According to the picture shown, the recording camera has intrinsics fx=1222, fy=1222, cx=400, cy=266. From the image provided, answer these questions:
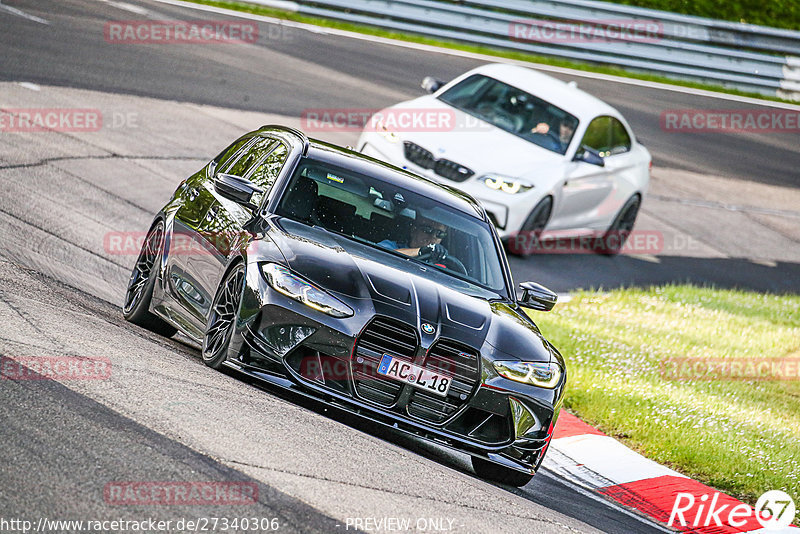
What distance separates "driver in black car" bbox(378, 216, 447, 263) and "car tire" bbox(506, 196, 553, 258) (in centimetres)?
571

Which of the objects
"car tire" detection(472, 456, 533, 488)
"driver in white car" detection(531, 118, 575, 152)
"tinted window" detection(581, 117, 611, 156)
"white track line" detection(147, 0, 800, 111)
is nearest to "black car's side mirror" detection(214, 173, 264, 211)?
"car tire" detection(472, 456, 533, 488)

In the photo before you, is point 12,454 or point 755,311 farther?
point 755,311

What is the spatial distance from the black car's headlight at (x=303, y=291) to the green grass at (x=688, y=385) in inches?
132

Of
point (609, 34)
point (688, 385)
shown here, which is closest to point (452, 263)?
point (688, 385)

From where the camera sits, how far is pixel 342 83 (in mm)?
21094

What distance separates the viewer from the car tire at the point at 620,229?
52.9 feet

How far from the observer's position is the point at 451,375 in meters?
6.71

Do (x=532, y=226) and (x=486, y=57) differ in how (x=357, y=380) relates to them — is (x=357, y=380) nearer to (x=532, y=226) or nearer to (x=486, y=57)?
(x=532, y=226)

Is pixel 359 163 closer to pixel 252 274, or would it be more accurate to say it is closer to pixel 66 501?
pixel 252 274

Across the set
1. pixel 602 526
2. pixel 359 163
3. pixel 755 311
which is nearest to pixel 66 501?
pixel 602 526

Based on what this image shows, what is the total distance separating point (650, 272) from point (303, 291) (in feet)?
33.1

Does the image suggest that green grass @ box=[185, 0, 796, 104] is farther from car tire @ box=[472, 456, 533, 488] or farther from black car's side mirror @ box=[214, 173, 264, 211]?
car tire @ box=[472, 456, 533, 488]

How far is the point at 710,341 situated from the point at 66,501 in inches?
362

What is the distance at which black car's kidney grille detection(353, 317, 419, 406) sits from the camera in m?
6.61
